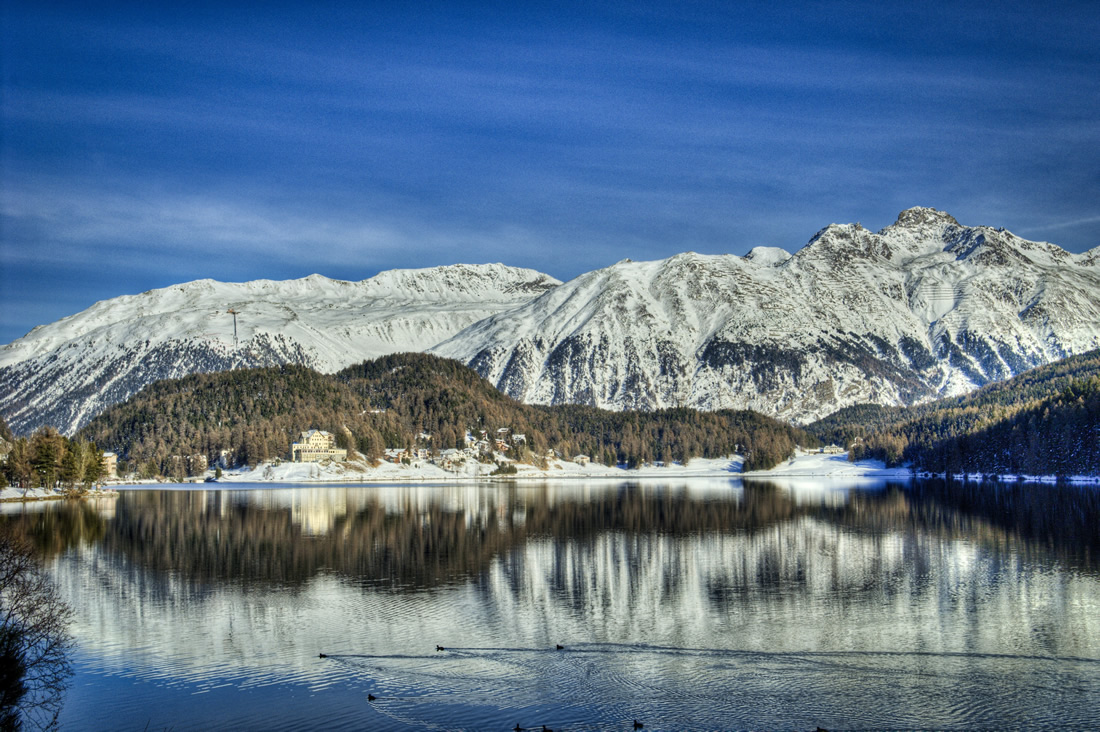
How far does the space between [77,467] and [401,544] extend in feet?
323

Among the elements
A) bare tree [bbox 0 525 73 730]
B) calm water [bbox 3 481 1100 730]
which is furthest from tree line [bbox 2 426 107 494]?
bare tree [bbox 0 525 73 730]

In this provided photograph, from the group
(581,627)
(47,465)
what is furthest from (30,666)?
(47,465)

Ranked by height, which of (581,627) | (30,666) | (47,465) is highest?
(47,465)

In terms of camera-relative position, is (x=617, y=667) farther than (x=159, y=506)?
No

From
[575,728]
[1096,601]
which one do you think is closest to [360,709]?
[575,728]

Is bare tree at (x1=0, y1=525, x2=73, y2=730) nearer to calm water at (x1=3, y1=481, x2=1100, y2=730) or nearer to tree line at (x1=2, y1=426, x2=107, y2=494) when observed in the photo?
calm water at (x1=3, y1=481, x2=1100, y2=730)

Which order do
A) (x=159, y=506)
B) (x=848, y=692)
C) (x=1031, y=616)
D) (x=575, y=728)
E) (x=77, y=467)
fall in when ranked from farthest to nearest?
(x=77, y=467)
(x=159, y=506)
(x=1031, y=616)
(x=848, y=692)
(x=575, y=728)

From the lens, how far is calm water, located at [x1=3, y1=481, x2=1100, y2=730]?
110 feet

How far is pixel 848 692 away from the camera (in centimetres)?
3528

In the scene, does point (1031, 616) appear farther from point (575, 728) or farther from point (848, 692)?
point (575, 728)

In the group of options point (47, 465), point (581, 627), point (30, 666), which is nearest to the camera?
point (30, 666)

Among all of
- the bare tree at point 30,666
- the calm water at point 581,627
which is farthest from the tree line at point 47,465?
the bare tree at point 30,666

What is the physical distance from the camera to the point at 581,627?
46656 millimetres

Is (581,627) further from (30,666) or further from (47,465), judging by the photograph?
(47,465)
